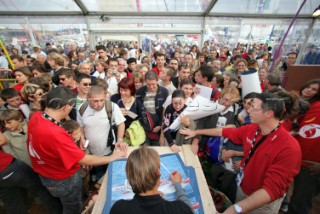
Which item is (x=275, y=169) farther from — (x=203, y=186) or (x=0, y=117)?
(x=0, y=117)

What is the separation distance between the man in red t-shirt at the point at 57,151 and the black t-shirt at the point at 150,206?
716 mm

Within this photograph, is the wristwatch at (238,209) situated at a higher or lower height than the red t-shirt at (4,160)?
higher

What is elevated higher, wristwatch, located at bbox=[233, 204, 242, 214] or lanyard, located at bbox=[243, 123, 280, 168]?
lanyard, located at bbox=[243, 123, 280, 168]

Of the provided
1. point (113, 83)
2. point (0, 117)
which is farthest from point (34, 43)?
point (0, 117)

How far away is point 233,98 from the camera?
7.97 feet

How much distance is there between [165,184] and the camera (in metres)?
1.30

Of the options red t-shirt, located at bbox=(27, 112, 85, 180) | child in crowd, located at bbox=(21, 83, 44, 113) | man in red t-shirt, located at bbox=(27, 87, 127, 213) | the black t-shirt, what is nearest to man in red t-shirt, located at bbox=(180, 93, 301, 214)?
the black t-shirt

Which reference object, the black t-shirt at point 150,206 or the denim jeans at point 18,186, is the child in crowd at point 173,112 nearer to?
the black t-shirt at point 150,206

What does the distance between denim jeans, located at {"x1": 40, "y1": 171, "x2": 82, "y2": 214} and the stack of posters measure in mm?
590

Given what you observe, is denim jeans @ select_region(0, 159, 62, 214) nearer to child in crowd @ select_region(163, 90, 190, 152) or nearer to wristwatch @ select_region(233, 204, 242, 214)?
child in crowd @ select_region(163, 90, 190, 152)

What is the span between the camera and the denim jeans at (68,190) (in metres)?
1.71

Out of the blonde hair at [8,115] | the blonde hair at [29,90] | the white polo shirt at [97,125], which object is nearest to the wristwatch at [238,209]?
the white polo shirt at [97,125]

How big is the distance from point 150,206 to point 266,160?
1.04 m

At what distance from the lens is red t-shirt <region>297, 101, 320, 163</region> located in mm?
1887
